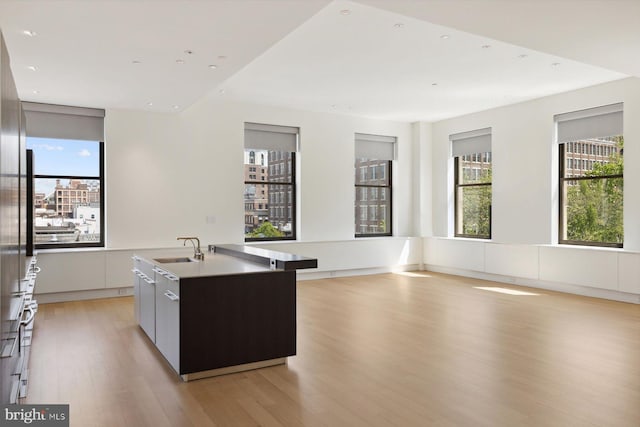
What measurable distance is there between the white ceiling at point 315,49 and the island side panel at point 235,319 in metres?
2.10

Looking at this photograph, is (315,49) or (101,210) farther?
(101,210)

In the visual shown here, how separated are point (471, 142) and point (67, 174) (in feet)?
23.6

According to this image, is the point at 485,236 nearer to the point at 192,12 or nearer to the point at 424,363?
the point at 424,363

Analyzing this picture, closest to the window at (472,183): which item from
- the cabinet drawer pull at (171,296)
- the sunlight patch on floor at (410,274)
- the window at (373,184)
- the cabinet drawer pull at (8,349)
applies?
the sunlight patch on floor at (410,274)

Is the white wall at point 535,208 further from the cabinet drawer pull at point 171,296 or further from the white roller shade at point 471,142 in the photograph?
the cabinet drawer pull at point 171,296

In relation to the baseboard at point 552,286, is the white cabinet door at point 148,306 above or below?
above

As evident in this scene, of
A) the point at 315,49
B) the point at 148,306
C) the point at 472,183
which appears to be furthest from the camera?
the point at 472,183

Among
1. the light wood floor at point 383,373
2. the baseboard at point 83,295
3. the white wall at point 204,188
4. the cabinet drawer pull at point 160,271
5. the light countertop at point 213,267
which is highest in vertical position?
the white wall at point 204,188

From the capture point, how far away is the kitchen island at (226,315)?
3613 millimetres

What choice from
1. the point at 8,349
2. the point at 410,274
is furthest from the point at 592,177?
the point at 8,349

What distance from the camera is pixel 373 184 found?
9.95 meters

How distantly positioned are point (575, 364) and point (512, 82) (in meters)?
4.40

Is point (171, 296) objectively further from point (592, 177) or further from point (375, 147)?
point (375, 147)

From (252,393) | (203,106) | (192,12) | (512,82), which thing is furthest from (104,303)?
(512,82)
